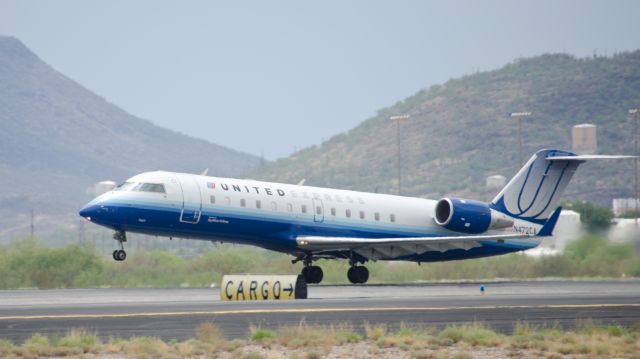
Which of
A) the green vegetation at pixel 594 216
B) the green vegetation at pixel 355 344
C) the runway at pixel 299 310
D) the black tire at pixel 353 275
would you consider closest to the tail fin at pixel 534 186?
the green vegetation at pixel 594 216

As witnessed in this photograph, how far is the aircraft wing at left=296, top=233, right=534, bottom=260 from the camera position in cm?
3966

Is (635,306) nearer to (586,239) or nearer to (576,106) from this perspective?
(586,239)

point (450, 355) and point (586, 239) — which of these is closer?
point (450, 355)

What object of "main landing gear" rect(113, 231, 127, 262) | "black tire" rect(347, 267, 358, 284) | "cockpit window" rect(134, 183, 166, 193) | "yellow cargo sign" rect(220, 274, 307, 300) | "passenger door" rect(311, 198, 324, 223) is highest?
"cockpit window" rect(134, 183, 166, 193)

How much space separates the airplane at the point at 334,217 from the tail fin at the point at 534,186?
0.04 metres

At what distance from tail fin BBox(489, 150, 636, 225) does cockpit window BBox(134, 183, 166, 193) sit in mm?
13096

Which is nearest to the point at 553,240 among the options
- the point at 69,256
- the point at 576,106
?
the point at 69,256

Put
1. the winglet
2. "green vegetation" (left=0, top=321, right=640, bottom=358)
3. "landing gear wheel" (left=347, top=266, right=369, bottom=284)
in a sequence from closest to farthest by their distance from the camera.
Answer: "green vegetation" (left=0, top=321, right=640, bottom=358) → "landing gear wheel" (left=347, top=266, right=369, bottom=284) → the winglet

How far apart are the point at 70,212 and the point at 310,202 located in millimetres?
131385

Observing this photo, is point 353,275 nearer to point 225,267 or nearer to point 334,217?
point 334,217

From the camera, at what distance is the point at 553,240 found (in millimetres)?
50812

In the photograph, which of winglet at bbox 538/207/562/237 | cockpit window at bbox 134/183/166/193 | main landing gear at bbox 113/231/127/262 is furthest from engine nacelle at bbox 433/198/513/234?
main landing gear at bbox 113/231/127/262

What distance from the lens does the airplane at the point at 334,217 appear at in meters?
36.8

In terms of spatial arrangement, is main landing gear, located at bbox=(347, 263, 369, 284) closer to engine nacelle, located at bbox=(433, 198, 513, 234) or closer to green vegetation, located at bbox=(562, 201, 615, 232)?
engine nacelle, located at bbox=(433, 198, 513, 234)
